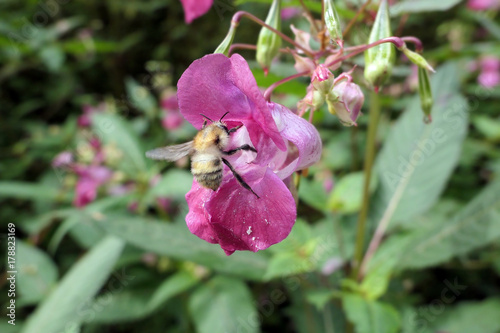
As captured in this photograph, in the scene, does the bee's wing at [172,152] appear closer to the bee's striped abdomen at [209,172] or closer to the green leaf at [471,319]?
the bee's striped abdomen at [209,172]

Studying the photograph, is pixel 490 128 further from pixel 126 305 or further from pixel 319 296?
pixel 126 305

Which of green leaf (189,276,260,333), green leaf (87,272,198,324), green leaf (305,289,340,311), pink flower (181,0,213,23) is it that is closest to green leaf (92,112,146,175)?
green leaf (87,272,198,324)

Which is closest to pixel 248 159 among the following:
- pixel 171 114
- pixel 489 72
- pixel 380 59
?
pixel 380 59

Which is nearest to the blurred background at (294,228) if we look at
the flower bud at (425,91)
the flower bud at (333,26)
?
the flower bud at (425,91)

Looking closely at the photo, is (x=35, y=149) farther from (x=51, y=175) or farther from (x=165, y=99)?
(x=165, y=99)

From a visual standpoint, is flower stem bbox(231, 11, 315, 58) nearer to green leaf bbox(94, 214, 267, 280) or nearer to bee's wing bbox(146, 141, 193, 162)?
bee's wing bbox(146, 141, 193, 162)

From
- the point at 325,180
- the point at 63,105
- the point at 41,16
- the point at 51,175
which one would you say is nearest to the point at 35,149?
the point at 51,175
